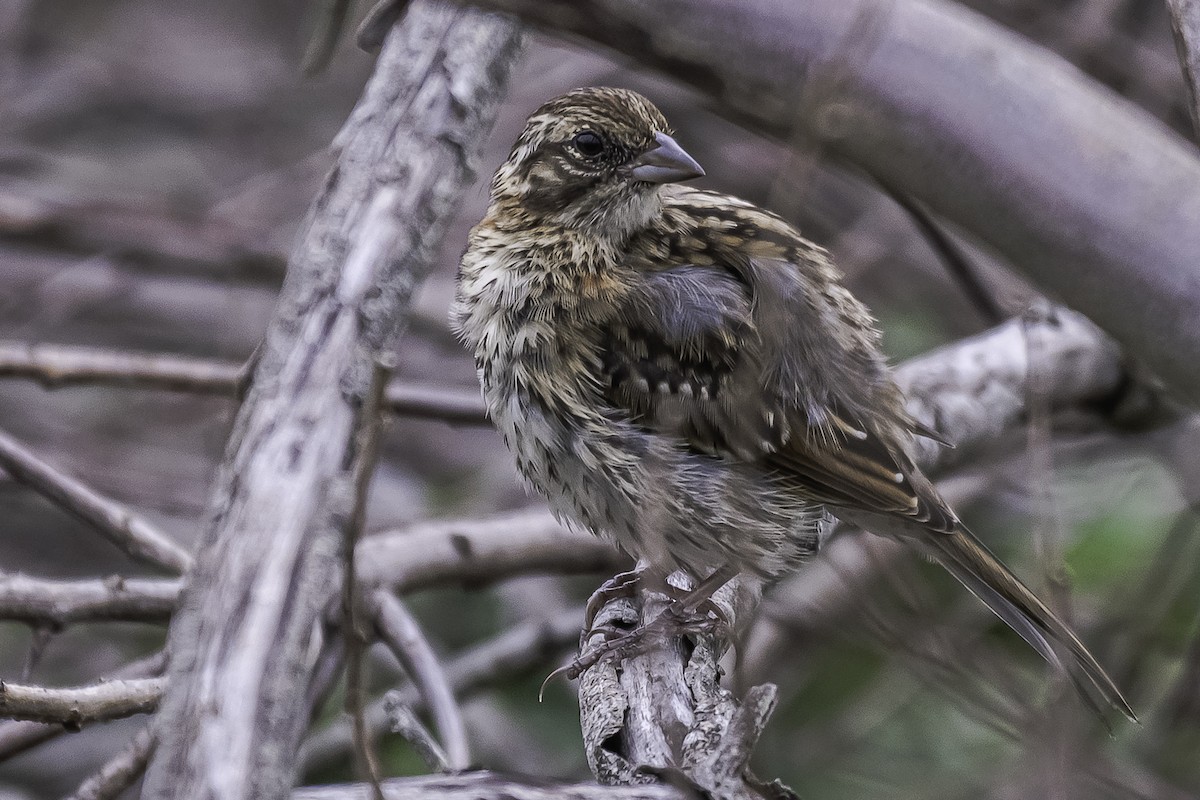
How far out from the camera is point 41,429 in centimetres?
599

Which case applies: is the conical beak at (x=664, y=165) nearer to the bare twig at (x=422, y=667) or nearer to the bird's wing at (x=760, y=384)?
the bird's wing at (x=760, y=384)

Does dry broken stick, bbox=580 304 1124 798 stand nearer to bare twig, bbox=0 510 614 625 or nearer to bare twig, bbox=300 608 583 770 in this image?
bare twig, bbox=0 510 614 625

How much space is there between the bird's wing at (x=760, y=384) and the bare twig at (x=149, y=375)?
72cm

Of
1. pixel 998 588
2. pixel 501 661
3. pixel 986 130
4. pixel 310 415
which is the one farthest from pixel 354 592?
pixel 501 661

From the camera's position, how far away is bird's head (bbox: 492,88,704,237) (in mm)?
3408

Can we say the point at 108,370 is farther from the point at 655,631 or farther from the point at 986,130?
the point at 986,130

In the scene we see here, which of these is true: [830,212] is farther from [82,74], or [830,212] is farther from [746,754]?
[746,754]

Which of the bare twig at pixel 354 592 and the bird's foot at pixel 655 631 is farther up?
the bare twig at pixel 354 592

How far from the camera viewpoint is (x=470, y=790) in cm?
214

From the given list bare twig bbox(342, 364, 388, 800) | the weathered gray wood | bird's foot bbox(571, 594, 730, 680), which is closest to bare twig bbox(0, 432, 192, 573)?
bird's foot bbox(571, 594, 730, 680)

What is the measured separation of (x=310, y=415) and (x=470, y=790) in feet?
2.12

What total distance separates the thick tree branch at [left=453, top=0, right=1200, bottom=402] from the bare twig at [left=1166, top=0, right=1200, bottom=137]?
0.48 ft

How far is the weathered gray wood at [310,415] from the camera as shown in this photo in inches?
69.0

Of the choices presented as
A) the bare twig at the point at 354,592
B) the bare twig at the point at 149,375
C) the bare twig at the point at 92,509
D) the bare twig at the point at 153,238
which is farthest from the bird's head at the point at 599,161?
the bare twig at the point at 153,238
